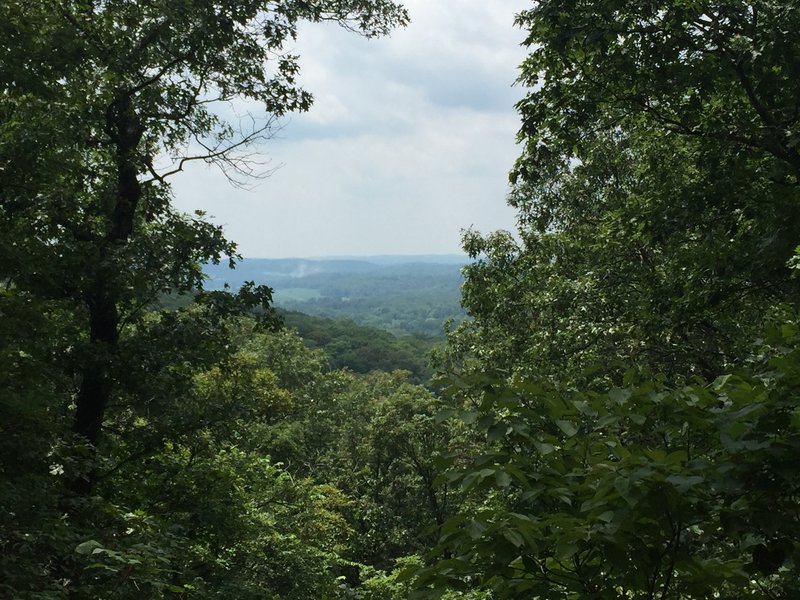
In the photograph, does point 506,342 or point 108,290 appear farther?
point 506,342

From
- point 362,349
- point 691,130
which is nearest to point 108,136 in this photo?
point 691,130

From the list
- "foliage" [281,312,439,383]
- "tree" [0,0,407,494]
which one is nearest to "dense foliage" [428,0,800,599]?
"tree" [0,0,407,494]

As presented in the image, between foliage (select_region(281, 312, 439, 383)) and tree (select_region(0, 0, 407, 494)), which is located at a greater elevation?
tree (select_region(0, 0, 407, 494))

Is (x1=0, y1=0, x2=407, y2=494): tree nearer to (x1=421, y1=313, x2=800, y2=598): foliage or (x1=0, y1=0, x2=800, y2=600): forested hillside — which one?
(x1=0, y1=0, x2=800, y2=600): forested hillside

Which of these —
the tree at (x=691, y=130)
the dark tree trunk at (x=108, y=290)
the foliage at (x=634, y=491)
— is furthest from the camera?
the dark tree trunk at (x=108, y=290)

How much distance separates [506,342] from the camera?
17.5 metres

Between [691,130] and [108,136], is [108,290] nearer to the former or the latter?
[108,136]

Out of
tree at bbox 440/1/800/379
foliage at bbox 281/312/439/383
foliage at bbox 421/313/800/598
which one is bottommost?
foliage at bbox 281/312/439/383

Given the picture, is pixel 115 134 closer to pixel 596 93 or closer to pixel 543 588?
pixel 596 93

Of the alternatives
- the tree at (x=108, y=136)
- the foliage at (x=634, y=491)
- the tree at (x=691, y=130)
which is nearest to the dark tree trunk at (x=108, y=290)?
the tree at (x=108, y=136)

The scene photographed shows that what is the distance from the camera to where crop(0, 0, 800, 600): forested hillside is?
2.48 metres

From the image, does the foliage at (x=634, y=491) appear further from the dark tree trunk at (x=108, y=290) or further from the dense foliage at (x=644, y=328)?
the dark tree trunk at (x=108, y=290)

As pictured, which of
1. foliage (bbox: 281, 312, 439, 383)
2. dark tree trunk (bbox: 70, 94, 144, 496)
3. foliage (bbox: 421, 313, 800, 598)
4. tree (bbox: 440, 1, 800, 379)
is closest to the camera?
foliage (bbox: 421, 313, 800, 598)

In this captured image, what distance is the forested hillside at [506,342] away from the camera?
248 cm
